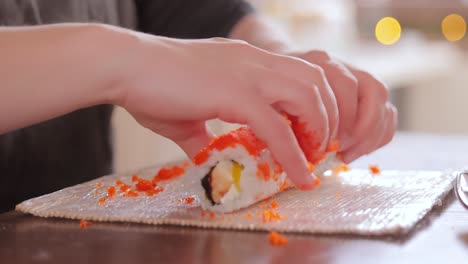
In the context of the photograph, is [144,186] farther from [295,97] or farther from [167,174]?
[295,97]

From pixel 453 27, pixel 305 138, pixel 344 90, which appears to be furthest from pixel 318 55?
pixel 453 27

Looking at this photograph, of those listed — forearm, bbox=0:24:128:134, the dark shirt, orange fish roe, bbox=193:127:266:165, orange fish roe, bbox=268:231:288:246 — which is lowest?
the dark shirt

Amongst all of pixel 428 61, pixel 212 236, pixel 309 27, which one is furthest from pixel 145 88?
pixel 428 61

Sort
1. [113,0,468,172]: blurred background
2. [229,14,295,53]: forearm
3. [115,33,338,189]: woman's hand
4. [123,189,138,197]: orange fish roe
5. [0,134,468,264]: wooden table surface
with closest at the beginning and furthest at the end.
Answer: [0,134,468,264]: wooden table surface
[115,33,338,189]: woman's hand
[123,189,138,197]: orange fish roe
[229,14,295,53]: forearm
[113,0,468,172]: blurred background

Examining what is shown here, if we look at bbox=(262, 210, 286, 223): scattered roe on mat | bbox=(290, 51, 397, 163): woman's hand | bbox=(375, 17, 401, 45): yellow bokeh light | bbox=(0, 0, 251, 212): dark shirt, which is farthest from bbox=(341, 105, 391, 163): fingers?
bbox=(375, 17, 401, 45): yellow bokeh light

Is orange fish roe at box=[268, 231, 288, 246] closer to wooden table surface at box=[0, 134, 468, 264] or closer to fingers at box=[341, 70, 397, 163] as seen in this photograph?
wooden table surface at box=[0, 134, 468, 264]

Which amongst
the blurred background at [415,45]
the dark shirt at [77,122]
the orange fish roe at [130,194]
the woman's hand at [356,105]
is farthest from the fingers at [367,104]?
the blurred background at [415,45]
